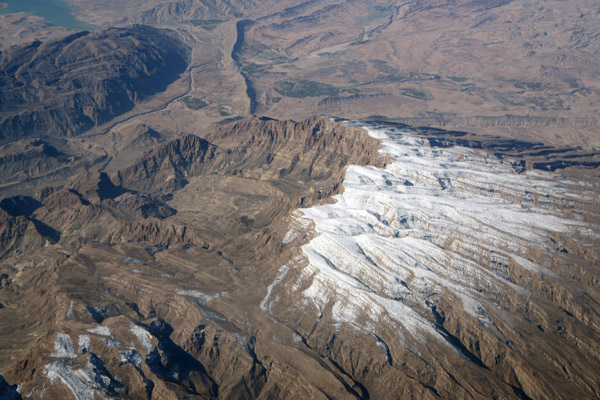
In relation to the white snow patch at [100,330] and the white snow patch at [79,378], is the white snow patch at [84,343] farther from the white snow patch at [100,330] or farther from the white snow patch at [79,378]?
the white snow patch at [79,378]

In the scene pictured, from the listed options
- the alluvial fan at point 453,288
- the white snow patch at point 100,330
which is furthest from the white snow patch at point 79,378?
the alluvial fan at point 453,288

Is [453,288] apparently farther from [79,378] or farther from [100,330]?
[79,378]

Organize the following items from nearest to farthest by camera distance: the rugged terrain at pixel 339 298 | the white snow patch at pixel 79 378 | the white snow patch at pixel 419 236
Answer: the white snow patch at pixel 79 378
the rugged terrain at pixel 339 298
the white snow patch at pixel 419 236

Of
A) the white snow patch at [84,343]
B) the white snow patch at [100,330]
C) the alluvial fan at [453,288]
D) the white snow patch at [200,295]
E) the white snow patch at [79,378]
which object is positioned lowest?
the white snow patch at [200,295]

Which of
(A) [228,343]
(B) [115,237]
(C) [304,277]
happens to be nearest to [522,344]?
(C) [304,277]

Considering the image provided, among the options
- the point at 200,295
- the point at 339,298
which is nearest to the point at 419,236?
the point at 339,298

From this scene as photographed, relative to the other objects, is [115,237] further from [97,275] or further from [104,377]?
[104,377]

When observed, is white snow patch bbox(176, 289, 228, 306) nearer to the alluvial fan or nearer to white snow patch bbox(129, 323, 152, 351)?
the alluvial fan
